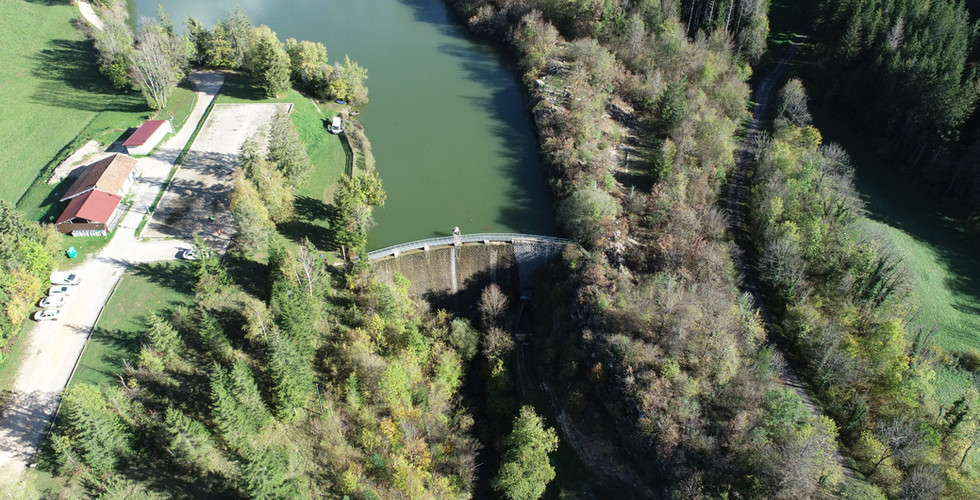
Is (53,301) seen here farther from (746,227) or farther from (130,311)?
(746,227)

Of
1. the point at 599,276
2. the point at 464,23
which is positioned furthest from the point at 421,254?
the point at 464,23

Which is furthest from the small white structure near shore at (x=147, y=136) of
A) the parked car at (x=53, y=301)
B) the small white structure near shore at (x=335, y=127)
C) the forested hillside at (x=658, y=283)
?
the forested hillside at (x=658, y=283)

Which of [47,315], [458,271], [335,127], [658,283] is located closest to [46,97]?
[335,127]

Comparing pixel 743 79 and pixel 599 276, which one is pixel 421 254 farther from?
pixel 743 79

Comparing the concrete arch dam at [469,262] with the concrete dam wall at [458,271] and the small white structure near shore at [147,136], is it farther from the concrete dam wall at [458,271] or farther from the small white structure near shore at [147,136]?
the small white structure near shore at [147,136]

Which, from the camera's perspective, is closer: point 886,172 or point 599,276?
point 599,276

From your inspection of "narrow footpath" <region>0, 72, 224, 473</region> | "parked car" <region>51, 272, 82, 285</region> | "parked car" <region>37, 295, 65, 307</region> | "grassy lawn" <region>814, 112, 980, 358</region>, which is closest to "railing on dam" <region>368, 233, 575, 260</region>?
"narrow footpath" <region>0, 72, 224, 473</region>

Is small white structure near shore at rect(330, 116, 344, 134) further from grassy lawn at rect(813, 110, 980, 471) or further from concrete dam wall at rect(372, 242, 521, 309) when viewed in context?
grassy lawn at rect(813, 110, 980, 471)
